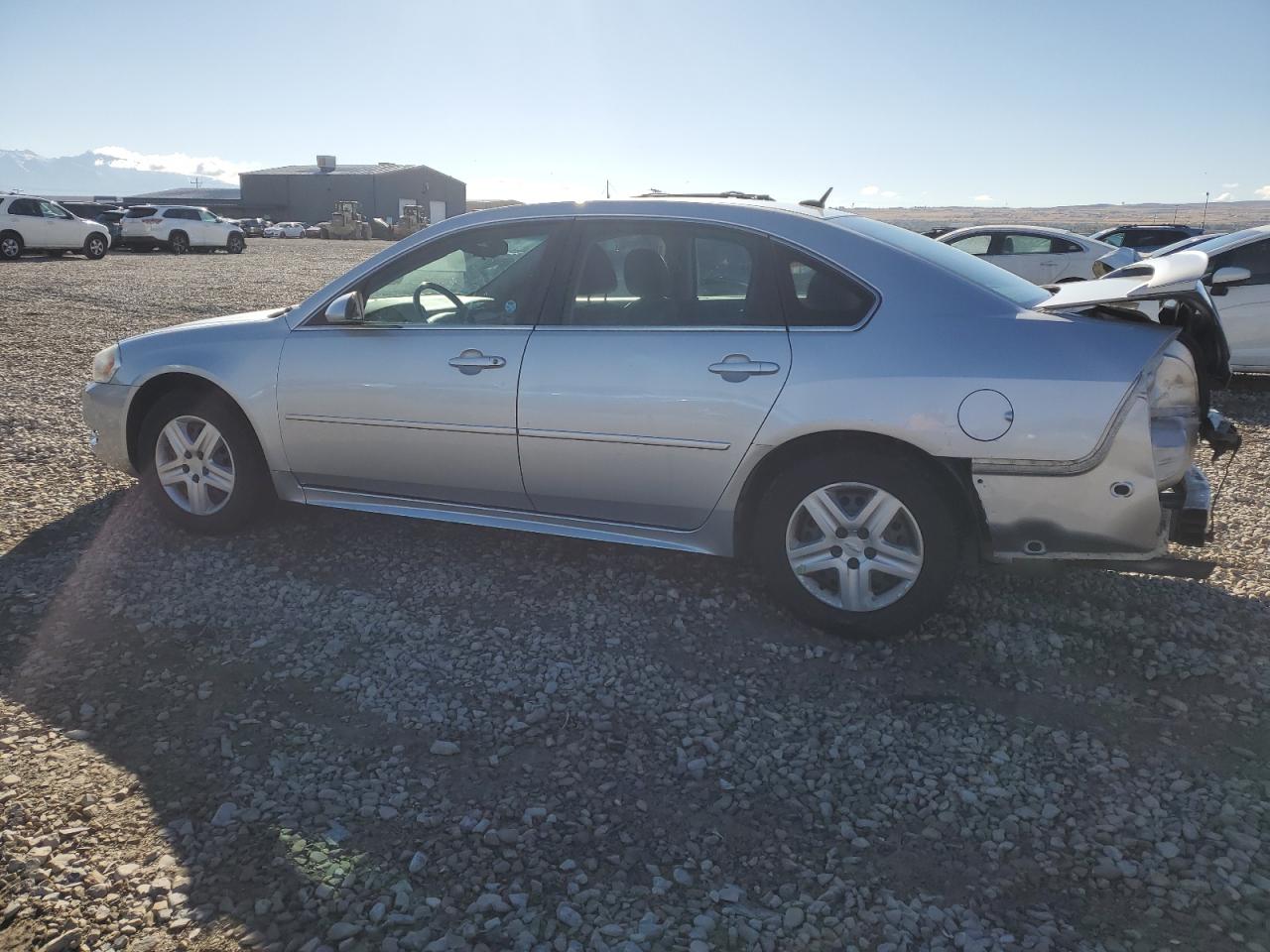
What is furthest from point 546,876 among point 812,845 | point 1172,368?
point 1172,368

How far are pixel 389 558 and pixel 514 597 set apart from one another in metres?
0.78

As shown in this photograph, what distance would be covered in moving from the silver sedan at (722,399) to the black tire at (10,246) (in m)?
23.4

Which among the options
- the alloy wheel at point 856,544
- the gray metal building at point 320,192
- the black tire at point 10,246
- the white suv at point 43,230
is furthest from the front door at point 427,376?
the gray metal building at point 320,192

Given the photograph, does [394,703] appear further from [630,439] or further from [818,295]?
[818,295]

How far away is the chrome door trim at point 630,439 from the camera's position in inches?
140

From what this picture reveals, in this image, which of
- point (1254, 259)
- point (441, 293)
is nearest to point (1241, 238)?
point (1254, 259)

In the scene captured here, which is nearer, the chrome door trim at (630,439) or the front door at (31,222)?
the chrome door trim at (630,439)

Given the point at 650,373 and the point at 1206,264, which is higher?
the point at 1206,264

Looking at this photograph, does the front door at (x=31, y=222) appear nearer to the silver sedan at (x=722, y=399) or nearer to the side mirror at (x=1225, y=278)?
the silver sedan at (x=722, y=399)

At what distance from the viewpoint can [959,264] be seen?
142 inches

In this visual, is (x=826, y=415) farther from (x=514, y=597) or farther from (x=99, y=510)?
(x=99, y=510)

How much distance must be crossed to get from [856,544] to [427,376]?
1.96 m

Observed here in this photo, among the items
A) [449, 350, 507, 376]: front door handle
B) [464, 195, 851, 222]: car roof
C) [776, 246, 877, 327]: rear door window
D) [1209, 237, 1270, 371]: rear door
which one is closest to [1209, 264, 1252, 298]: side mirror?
[1209, 237, 1270, 371]: rear door

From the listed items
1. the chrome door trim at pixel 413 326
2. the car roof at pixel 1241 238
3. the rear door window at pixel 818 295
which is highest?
the car roof at pixel 1241 238
